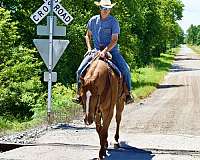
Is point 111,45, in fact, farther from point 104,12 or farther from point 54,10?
point 54,10

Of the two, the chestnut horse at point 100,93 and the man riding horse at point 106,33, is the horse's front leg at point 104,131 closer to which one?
the chestnut horse at point 100,93

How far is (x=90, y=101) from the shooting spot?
25.9 feet

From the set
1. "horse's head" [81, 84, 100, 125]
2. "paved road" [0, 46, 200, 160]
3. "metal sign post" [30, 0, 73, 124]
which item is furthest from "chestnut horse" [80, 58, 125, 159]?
"metal sign post" [30, 0, 73, 124]

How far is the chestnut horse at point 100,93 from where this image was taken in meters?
7.93

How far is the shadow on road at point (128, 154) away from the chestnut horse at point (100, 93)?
445 millimetres

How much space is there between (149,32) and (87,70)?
1898 inches

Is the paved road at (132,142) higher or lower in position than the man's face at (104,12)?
lower

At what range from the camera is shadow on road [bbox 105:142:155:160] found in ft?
29.5

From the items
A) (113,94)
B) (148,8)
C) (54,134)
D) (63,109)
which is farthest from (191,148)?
(148,8)

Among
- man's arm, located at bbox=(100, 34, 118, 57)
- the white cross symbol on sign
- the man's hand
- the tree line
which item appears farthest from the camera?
the tree line

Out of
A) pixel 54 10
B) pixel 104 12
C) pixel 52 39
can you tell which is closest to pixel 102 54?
pixel 104 12

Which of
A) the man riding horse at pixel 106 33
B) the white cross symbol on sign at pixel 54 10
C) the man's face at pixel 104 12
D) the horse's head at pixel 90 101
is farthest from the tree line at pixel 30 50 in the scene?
the horse's head at pixel 90 101

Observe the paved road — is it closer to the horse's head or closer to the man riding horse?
the man riding horse

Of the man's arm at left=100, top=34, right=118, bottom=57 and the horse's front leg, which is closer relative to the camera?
the horse's front leg
